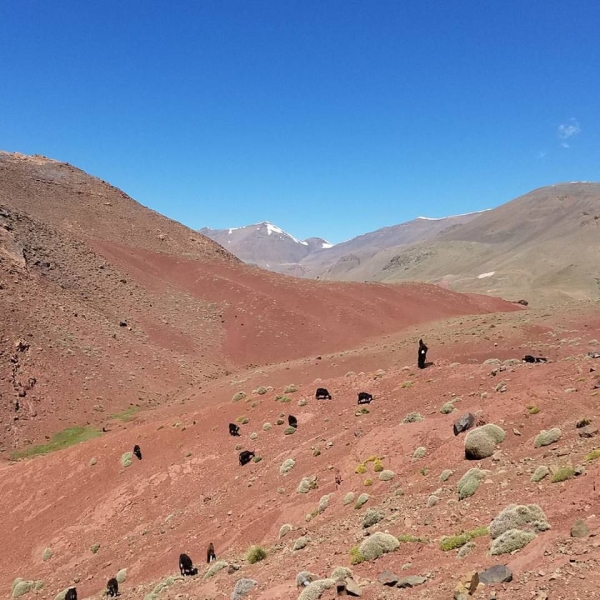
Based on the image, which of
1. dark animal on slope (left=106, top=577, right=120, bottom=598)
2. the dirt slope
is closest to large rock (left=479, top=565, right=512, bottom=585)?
the dirt slope

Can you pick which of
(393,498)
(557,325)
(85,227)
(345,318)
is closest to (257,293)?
(345,318)

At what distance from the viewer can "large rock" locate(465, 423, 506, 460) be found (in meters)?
13.1

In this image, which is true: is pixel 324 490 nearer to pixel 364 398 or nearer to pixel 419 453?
pixel 419 453

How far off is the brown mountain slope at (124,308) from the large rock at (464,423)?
Result: 2741 centimetres

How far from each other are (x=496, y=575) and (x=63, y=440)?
102 feet

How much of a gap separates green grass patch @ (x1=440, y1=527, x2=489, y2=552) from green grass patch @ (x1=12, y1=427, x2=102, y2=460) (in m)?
27.1

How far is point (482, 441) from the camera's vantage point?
13164 mm

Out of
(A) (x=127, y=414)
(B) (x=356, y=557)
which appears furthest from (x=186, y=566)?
(A) (x=127, y=414)

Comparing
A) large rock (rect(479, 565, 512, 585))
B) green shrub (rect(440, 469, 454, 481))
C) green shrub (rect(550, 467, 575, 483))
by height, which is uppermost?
green shrub (rect(550, 467, 575, 483))

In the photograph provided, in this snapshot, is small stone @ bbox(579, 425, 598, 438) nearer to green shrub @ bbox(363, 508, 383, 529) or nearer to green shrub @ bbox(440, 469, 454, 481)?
green shrub @ bbox(440, 469, 454, 481)

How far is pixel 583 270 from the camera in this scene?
11306 centimetres

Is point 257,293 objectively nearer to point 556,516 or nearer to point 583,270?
point 556,516

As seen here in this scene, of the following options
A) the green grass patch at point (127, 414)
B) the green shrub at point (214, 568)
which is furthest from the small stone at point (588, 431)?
the green grass patch at point (127, 414)

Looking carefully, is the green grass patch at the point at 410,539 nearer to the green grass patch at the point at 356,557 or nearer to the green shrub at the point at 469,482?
the green grass patch at the point at 356,557
